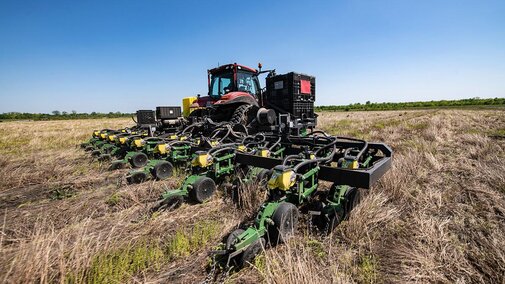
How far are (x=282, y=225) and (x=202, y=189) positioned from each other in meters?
1.53

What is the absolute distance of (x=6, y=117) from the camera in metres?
60.3

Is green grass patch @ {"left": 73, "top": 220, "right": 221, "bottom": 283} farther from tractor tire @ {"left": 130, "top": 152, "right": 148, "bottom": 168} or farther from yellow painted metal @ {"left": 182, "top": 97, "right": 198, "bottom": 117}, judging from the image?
yellow painted metal @ {"left": 182, "top": 97, "right": 198, "bottom": 117}

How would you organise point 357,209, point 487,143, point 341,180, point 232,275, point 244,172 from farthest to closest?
point 487,143
point 244,172
point 357,209
point 341,180
point 232,275

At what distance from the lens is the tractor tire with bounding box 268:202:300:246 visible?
2.07 metres

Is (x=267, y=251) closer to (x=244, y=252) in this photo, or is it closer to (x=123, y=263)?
(x=244, y=252)

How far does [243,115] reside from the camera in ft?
22.2

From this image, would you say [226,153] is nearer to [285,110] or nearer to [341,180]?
[341,180]

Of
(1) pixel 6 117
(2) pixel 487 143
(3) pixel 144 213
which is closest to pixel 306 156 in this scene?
(3) pixel 144 213

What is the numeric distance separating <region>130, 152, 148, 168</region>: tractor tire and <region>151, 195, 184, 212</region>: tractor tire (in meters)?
2.63

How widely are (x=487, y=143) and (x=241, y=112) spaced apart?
6.48 m

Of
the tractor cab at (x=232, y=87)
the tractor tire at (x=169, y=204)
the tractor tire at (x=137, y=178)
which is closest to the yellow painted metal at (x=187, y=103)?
the tractor cab at (x=232, y=87)

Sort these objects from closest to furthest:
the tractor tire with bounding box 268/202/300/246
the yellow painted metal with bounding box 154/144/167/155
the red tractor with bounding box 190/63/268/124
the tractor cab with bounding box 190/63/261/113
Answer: the tractor tire with bounding box 268/202/300/246
the yellow painted metal with bounding box 154/144/167/155
the red tractor with bounding box 190/63/268/124
the tractor cab with bounding box 190/63/261/113

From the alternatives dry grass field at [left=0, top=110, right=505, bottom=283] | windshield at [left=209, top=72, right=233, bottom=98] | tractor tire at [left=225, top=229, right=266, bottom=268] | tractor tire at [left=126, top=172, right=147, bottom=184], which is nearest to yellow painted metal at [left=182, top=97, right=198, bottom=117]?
windshield at [left=209, top=72, right=233, bottom=98]

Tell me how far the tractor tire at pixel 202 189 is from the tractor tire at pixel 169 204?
0.18 metres
